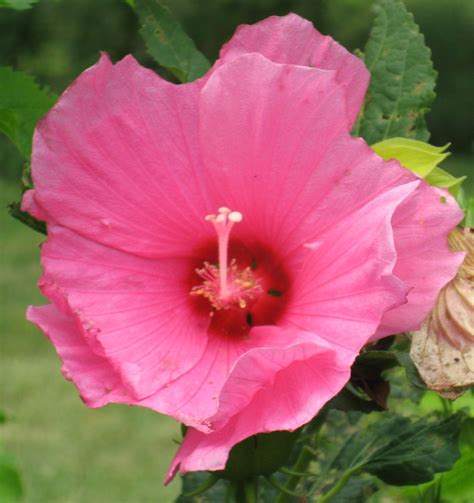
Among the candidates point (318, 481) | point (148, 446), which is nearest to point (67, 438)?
point (148, 446)

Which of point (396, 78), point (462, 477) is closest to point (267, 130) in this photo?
point (396, 78)

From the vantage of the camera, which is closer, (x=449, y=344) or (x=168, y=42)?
(x=449, y=344)

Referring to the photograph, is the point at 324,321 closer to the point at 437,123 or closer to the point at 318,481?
the point at 318,481

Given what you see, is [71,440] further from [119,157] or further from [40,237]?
[119,157]

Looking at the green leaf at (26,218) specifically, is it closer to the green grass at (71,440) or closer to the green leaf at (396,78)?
the green leaf at (396,78)

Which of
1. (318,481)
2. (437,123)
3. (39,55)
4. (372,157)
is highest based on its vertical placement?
(372,157)

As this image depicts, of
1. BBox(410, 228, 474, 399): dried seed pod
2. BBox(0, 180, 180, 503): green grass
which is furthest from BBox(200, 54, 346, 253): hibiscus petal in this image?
BBox(0, 180, 180, 503): green grass

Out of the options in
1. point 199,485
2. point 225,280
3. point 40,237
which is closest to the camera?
point 225,280

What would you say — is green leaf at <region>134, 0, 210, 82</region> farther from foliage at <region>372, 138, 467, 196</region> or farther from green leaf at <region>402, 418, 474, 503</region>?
green leaf at <region>402, 418, 474, 503</region>
